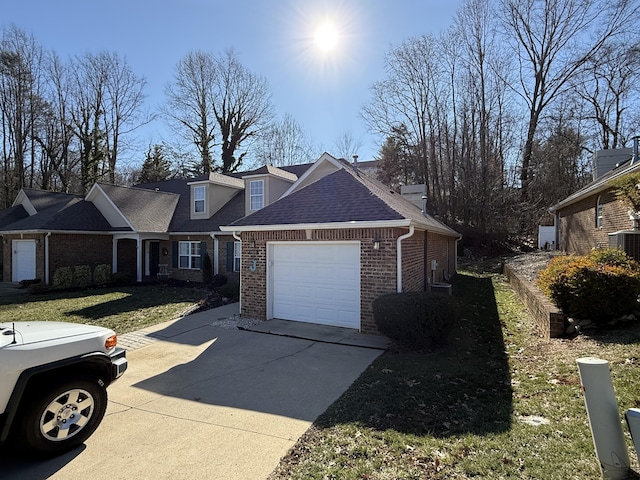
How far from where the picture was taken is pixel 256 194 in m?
16.3

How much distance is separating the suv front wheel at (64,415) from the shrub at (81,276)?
15.1m

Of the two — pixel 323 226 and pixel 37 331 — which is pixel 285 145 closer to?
pixel 323 226

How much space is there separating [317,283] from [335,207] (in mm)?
2012

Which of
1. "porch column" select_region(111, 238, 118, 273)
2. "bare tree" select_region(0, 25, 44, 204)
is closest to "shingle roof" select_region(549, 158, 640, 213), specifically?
"porch column" select_region(111, 238, 118, 273)

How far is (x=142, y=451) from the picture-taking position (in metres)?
3.65

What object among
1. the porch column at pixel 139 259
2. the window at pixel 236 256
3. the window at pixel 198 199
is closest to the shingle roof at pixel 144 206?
the porch column at pixel 139 259

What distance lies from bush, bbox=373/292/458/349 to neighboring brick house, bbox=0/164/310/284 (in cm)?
1020

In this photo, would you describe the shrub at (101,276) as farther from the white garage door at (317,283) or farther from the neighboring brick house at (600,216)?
the neighboring brick house at (600,216)

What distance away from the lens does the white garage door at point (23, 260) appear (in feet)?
56.3

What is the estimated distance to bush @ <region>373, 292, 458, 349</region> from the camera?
22.2 ft

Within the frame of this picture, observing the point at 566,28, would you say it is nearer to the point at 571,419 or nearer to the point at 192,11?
the point at 192,11


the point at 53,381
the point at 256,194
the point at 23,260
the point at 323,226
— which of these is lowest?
the point at 53,381

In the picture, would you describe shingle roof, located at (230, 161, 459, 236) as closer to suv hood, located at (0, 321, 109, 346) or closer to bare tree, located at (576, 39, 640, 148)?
suv hood, located at (0, 321, 109, 346)

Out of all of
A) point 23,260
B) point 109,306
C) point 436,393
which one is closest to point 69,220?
point 23,260
